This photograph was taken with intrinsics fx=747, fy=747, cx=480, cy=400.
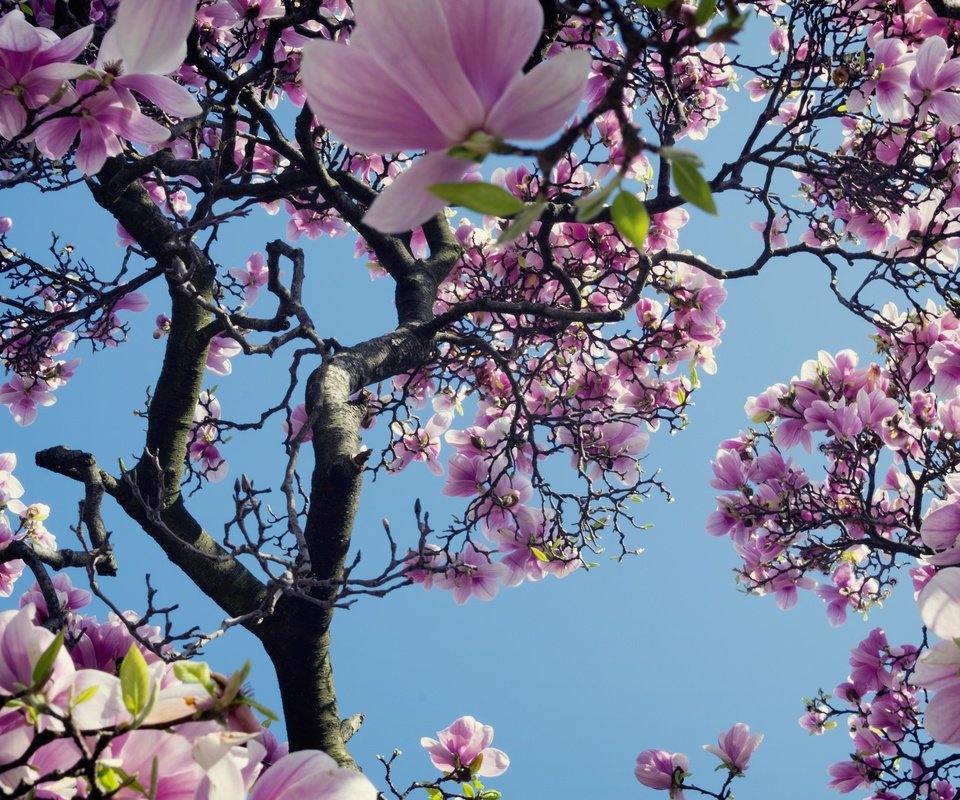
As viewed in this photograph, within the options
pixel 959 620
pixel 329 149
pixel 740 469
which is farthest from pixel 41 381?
pixel 959 620

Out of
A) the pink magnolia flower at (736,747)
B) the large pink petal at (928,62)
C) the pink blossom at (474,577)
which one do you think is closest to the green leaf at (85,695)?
Answer: the pink blossom at (474,577)

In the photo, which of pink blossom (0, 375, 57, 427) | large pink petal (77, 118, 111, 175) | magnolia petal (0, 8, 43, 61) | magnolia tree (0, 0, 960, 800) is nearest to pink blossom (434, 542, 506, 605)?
magnolia tree (0, 0, 960, 800)

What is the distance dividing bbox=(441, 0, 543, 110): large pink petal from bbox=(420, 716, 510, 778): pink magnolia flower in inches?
89.0

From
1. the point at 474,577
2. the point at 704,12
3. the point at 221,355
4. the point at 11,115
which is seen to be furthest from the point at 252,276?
the point at 704,12

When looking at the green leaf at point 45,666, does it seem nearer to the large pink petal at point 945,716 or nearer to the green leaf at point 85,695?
the green leaf at point 85,695

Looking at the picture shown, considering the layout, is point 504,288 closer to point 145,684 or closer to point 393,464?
point 393,464

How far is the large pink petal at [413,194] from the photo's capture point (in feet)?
1.84

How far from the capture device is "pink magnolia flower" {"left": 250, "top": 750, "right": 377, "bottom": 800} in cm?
A: 72

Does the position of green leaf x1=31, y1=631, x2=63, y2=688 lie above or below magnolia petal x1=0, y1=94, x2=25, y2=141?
below

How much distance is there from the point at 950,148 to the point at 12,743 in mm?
3635

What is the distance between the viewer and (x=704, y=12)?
53cm

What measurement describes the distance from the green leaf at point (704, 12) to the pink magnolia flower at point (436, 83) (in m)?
0.08

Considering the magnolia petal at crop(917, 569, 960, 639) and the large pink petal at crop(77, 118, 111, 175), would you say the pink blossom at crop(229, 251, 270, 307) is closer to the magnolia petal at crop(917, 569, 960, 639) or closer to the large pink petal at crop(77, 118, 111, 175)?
the large pink petal at crop(77, 118, 111, 175)

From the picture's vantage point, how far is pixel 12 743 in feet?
2.31
